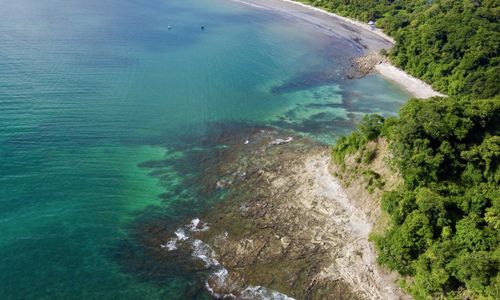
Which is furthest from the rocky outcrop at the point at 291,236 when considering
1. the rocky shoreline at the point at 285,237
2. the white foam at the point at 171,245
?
the white foam at the point at 171,245

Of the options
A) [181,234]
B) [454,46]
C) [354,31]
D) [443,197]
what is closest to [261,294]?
[181,234]

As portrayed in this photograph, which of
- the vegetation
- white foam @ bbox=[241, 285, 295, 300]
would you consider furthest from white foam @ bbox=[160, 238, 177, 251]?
the vegetation

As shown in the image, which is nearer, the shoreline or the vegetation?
the vegetation

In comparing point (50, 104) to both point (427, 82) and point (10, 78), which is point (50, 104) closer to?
point (10, 78)

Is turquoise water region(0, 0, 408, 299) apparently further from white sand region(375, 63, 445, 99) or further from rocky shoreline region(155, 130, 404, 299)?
rocky shoreline region(155, 130, 404, 299)

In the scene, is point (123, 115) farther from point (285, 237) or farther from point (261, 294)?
point (261, 294)
